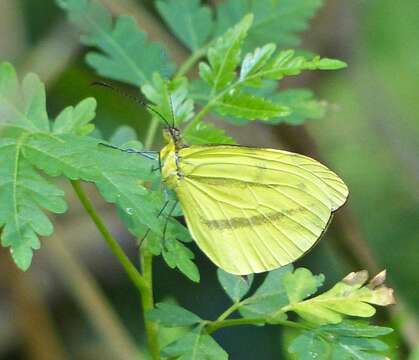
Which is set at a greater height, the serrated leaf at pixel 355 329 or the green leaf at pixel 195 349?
the green leaf at pixel 195 349

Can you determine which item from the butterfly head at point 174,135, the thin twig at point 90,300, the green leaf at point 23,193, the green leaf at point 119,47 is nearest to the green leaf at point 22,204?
the green leaf at point 23,193

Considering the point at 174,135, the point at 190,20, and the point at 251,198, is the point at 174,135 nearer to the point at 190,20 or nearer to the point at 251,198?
the point at 251,198

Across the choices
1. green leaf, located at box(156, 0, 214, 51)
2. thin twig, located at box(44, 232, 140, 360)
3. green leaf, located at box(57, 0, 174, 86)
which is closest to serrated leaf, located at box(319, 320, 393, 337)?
green leaf, located at box(57, 0, 174, 86)

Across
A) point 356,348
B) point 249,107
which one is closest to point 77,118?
point 249,107

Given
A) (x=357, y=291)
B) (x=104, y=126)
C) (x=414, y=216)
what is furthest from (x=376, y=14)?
(x=357, y=291)

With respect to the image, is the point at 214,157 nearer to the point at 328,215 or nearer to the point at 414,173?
the point at 328,215

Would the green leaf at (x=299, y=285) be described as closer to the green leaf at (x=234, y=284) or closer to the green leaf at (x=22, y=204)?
the green leaf at (x=234, y=284)

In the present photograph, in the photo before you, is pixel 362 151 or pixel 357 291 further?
pixel 362 151
